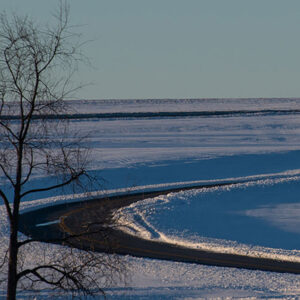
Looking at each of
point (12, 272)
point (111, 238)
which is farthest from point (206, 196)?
point (12, 272)

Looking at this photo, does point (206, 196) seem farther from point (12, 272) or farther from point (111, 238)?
point (12, 272)

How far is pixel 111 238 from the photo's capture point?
107ft

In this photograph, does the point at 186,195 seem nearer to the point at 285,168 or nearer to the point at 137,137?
the point at 285,168

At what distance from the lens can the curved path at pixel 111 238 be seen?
26.7 m

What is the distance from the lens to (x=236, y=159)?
60094 millimetres

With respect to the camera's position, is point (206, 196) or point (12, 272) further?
point (206, 196)

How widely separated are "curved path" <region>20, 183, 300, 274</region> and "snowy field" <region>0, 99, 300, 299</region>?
1078 mm

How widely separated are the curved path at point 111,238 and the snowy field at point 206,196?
42.4 inches

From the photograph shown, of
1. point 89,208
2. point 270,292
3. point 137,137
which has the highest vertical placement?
point 137,137

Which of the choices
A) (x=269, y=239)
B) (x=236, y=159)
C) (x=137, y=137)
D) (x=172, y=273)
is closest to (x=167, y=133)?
(x=137, y=137)

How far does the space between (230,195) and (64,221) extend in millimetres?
11212

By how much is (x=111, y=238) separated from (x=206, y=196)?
445 inches

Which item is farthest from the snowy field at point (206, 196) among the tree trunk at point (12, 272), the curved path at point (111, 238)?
the tree trunk at point (12, 272)

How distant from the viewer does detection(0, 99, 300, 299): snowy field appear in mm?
22844
